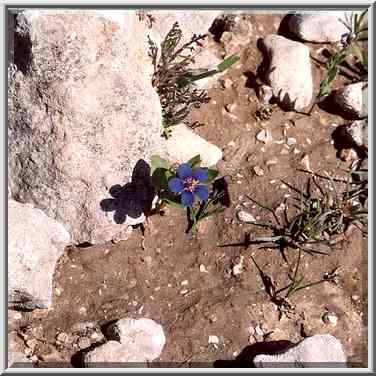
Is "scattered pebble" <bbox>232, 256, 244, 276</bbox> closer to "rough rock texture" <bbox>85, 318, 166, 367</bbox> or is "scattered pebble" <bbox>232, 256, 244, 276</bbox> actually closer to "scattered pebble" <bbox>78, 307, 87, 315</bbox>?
"rough rock texture" <bbox>85, 318, 166, 367</bbox>

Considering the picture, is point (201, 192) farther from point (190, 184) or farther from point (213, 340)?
point (213, 340)

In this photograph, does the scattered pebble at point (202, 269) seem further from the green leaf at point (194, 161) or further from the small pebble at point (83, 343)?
the small pebble at point (83, 343)

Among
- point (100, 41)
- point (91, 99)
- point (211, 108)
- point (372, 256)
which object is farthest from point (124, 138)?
point (372, 256)

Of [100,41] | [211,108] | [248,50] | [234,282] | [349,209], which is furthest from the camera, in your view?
[248,50]

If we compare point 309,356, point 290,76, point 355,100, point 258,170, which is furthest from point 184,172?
point 355,100

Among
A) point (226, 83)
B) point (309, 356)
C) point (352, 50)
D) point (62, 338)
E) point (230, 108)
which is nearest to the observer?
point (309, 356)

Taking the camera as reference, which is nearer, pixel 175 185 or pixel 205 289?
pixel 175 185

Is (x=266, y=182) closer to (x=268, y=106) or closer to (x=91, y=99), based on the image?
(x=268, y=106)
